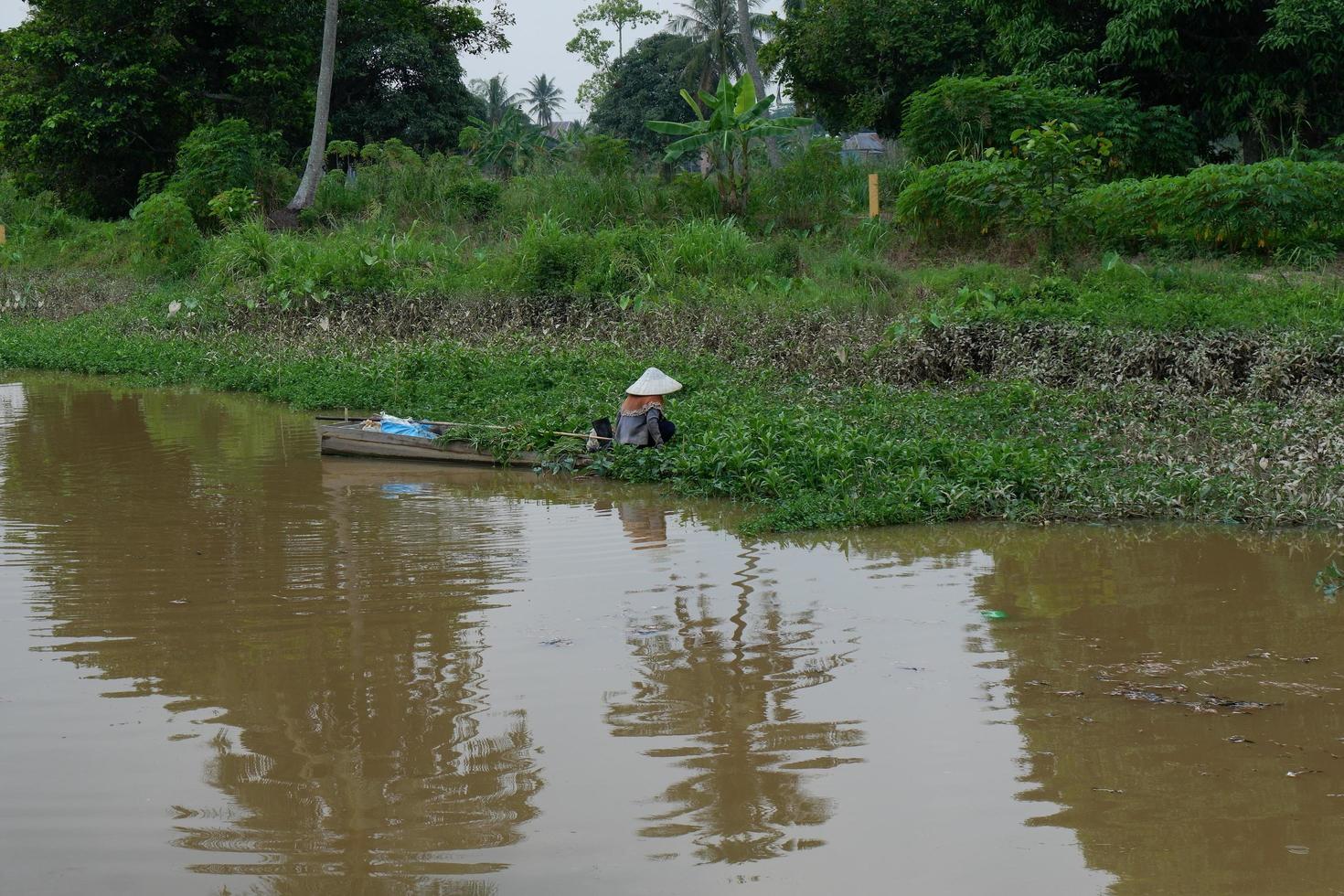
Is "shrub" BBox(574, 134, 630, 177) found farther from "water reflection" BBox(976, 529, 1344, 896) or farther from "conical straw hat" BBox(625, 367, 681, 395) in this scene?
"water reflection" BBox(976, 529, 1344, 896)

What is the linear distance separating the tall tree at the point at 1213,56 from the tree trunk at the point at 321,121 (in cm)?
1151

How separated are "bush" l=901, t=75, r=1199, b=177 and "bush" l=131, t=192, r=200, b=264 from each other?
42.0ft

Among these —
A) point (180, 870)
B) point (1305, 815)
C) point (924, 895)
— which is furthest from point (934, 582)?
point (180, 870)

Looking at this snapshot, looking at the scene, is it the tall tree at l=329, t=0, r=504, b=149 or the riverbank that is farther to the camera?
the tall tree at l=329, t=0, r=504, b=149

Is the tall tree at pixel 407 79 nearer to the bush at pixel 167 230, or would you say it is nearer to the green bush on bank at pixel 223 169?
the green bush on bank at pixel 223 169

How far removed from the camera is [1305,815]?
4090 millimetres

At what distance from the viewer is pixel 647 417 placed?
10234 mm

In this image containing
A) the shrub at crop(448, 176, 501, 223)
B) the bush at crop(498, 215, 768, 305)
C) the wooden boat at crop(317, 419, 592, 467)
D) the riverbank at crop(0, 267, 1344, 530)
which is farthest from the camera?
the shrub at crop(448, 176, 501, 223)

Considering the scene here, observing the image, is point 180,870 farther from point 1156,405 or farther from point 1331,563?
point 1156,405

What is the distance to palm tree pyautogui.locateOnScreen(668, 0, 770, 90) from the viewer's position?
39.8 metres

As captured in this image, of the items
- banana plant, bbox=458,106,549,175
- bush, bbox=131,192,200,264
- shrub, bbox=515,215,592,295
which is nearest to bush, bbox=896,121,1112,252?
shrub, bbox=515,215,592,295

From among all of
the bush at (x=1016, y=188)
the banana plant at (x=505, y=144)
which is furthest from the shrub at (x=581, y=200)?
the bush at (x=1016, y=188)

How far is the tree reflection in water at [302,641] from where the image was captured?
4.12m

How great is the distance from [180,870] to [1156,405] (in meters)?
9.13
